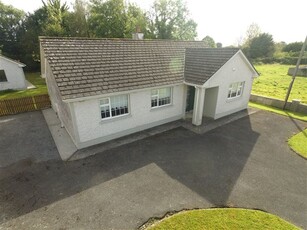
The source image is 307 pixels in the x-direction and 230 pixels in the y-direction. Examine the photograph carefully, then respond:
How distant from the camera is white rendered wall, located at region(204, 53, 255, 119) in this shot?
13.6 m

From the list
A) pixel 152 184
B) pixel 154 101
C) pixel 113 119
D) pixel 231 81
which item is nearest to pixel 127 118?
pixel 113 119

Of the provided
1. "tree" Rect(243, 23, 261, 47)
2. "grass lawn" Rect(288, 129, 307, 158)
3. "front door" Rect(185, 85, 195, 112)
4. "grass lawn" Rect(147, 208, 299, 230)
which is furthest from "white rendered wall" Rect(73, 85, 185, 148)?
"tree" Rect(243, 23, 261, 47)

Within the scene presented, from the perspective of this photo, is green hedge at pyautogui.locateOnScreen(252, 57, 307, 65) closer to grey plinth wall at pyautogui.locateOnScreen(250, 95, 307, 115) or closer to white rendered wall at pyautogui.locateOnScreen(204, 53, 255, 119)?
grey plinth wall at pyautogui.locateOnScreen(250, 95, 307, 115)

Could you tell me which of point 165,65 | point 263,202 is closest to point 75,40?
point 165,65

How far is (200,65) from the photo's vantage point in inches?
565

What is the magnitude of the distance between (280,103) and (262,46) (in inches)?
A: 1997

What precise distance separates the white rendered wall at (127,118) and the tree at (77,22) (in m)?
32.1

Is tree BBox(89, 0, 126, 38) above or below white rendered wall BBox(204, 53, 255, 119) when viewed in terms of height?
above

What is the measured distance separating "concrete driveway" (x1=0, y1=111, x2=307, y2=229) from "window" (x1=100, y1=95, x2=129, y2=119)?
7.26 ft

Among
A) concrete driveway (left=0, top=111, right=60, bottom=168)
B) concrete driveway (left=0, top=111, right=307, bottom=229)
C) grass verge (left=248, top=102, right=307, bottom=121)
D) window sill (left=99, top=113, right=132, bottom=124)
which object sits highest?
window sill (left=99, top=113, right=132, bottom=124)

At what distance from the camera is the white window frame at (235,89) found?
15.4 meters

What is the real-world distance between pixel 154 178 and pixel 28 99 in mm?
15182

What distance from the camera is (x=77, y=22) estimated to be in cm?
3597

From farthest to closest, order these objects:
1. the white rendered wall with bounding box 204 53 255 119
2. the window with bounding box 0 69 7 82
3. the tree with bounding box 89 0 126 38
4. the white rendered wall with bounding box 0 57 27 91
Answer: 1. the tree with bounding box 89 0 126 38
2. the window with bounding box 0 69 7 82
3. the white rendered wall with bounding box 0 57 27 91
4. the white rendered wall with bounding box 204 53 255 119
